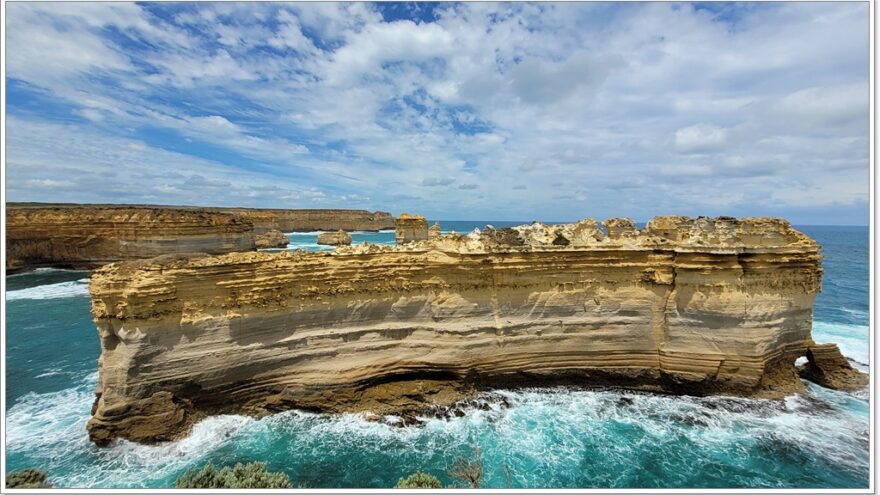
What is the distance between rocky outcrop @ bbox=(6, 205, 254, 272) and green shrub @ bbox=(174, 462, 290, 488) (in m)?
40.6

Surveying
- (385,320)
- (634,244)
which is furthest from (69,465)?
(634,244)

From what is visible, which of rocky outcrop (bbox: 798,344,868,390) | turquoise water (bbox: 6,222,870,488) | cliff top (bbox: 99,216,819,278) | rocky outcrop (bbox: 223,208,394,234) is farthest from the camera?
rocky outcrop (bbox: 223,208,394,234)

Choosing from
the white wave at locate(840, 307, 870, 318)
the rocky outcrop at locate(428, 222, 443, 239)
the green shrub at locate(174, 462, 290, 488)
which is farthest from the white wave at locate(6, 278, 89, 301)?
the white wave at locate(840, 307, 870, 318)

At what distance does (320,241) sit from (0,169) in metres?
53.6

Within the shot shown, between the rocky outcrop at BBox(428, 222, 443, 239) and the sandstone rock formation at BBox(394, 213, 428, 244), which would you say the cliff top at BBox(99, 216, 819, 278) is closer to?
the rocky outcrop at BBox(428, 222, 443, 239)

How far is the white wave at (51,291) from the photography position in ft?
105

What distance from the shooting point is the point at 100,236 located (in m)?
44.5

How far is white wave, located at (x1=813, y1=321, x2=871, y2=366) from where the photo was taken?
19969 millimetres

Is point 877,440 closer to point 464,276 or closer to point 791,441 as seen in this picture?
point 791,441

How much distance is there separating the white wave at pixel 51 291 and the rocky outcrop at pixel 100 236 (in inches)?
304

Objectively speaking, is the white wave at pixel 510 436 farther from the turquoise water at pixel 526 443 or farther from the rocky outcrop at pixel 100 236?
the rocky outcrop at pixel 100 236

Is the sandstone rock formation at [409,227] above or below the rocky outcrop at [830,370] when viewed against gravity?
above

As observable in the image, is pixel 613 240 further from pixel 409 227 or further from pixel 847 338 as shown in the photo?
pixel 409 227

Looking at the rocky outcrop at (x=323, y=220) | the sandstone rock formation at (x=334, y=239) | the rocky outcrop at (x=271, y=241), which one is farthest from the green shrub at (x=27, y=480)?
the rocky outcrop at (x=323, y=220)
